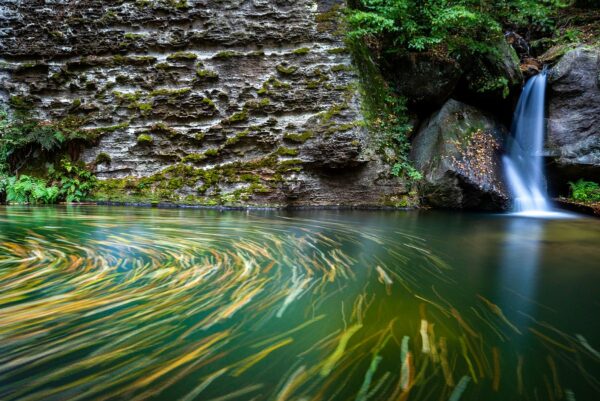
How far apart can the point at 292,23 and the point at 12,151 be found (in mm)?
6583

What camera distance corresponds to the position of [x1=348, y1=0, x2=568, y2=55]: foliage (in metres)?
7.29

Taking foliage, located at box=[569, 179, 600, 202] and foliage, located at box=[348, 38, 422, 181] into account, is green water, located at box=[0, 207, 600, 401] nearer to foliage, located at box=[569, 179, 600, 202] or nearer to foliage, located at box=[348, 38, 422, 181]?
foliage, located at box=[348, 38, 422, 181]

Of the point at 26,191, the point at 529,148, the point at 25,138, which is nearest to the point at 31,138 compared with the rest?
the point at 25,138

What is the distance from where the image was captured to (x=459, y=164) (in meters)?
7.30

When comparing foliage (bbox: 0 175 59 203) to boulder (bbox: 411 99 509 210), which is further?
boulder (bbox: 411 99 509 210)

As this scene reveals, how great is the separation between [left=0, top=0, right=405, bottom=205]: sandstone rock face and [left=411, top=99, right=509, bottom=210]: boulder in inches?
35.8

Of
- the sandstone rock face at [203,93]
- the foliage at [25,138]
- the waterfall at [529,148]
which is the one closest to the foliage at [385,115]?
the sandstone rock face at [203,93]

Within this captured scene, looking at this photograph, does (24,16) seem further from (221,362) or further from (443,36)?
(221,362)

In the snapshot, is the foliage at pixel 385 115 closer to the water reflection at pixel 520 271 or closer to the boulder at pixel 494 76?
the boulder at pixel 494 76

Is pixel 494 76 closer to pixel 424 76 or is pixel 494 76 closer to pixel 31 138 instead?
pixel 424 76

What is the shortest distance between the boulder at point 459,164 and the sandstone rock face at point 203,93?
908 millimetres

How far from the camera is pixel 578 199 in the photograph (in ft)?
24.0

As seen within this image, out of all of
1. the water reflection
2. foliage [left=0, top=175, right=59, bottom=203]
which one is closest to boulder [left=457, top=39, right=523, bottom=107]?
the water reflection

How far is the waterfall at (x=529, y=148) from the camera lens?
7746 mm
